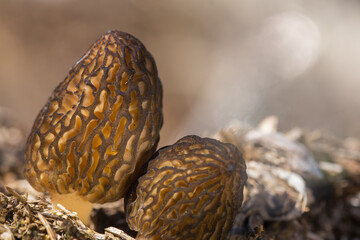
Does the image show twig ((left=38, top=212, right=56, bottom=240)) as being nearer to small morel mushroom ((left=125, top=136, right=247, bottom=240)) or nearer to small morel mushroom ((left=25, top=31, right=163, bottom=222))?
small morel mushroom ((left=25, top=31, right=163, bottom=222))

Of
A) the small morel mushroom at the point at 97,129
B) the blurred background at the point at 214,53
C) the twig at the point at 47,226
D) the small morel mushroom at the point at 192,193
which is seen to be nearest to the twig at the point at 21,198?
the twig at the point at 47,226

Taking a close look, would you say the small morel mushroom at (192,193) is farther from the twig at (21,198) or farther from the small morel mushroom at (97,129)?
the twig at (21,198)

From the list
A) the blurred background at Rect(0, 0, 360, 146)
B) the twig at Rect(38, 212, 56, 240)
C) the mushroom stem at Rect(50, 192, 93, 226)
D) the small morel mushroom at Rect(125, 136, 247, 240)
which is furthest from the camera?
the blurred background at Rect(0, 0, 360, 146)

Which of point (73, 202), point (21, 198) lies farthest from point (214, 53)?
point (21, 198)

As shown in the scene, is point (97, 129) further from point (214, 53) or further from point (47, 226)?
point (214, 53)

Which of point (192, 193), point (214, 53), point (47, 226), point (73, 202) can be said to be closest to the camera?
point (47, 226)

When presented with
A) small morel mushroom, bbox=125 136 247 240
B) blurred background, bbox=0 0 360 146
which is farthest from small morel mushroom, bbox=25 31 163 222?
blurred background, bbox=0 0 360 146
